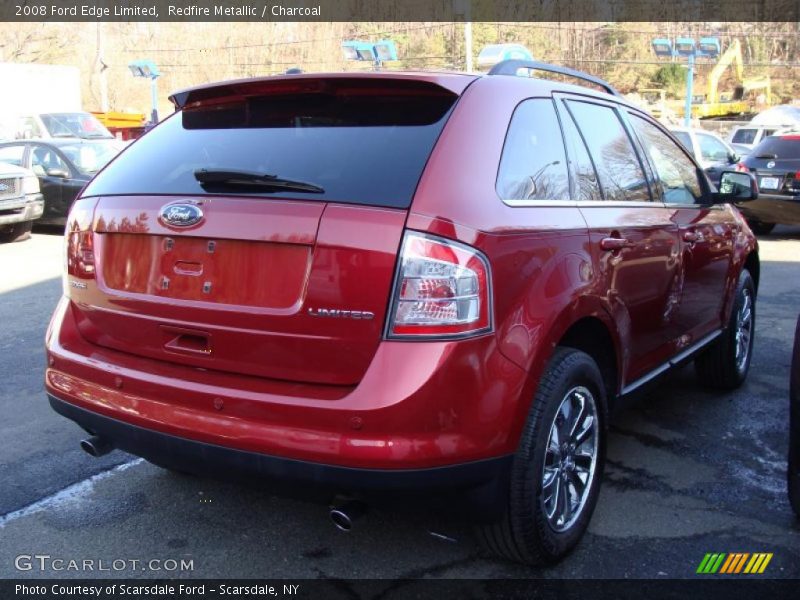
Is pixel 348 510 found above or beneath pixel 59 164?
beneath

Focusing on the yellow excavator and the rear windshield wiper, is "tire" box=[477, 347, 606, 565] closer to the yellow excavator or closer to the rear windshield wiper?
the rear windshield wiper

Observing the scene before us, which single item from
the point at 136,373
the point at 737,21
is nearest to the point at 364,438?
the point at 136,373

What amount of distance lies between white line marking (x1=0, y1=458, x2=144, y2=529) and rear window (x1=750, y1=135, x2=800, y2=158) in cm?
1167

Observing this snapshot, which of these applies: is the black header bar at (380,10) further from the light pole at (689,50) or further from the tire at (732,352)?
the tire at (732,352)

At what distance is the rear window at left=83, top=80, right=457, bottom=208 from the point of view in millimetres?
2562

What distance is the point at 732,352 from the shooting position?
4.95m

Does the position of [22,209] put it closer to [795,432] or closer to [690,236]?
[690,236]

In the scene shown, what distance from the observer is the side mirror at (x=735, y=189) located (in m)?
4.74

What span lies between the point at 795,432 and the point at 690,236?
4.24 feet

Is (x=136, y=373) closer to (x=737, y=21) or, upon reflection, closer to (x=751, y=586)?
(x=751, y=586)

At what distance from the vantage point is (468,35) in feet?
88.4

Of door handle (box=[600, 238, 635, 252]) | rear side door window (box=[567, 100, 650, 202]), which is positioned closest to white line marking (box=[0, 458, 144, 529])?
door handle (box=[600, 238, 635, 252])

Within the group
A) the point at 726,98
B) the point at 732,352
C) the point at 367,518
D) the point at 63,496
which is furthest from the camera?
the point at 726,98

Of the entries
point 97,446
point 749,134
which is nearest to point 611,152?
point 97,446
